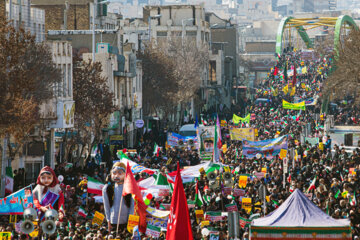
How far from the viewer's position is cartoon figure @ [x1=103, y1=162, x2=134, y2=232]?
17.3m

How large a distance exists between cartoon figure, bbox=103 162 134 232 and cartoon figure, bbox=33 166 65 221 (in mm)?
1522

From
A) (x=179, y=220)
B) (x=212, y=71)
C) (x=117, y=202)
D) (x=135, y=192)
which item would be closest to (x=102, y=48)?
(x=117, y=202)

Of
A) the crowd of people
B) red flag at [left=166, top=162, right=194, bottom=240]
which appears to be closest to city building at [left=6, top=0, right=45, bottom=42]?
the crowd of people

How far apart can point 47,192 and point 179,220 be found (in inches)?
153

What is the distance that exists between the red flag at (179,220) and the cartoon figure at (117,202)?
1.65 m

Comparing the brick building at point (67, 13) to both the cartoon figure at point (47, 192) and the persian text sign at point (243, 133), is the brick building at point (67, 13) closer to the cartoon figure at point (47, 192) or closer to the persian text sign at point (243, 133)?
the persian text sign at point (243, 133)

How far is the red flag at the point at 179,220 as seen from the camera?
607 inches

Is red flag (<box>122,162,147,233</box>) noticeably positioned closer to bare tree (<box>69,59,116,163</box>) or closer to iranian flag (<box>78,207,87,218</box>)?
iranian flag (<box>78,207,87,218</box>)

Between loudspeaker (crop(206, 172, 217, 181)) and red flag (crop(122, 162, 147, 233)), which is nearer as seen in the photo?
red flag (crop(122, 162, 147, 233))

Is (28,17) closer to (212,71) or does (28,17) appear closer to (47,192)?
(47,192)

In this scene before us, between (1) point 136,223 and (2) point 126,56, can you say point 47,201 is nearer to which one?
(1) point 136,223

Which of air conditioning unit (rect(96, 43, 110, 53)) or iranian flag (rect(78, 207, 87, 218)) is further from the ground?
air conditioning unit (rect(96, 43, 110, 53))

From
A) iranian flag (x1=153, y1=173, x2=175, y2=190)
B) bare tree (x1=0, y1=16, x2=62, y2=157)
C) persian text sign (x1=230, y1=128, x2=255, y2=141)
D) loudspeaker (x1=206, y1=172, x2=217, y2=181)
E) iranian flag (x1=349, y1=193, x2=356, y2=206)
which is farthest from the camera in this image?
persian text sign (x1=230, y1=128, x2=255, y2=141)

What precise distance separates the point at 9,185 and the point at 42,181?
9.70m
